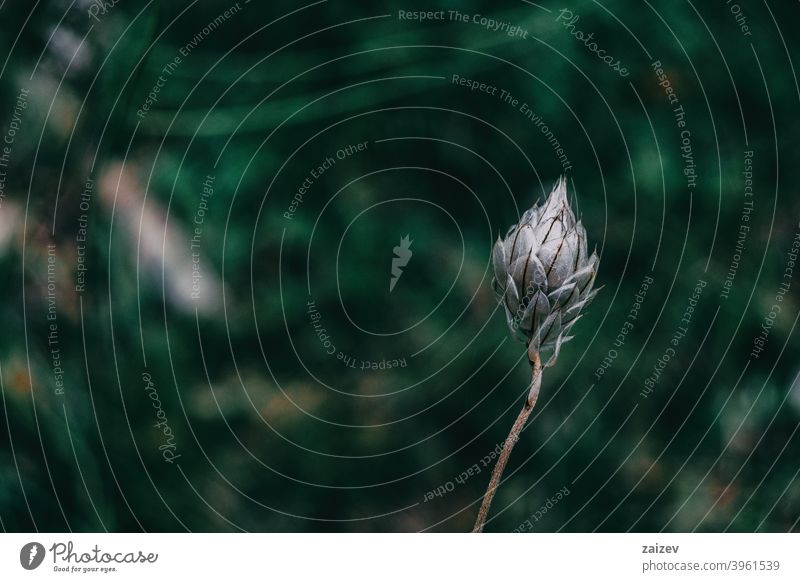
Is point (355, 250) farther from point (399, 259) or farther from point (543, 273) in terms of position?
point (543, 273)
